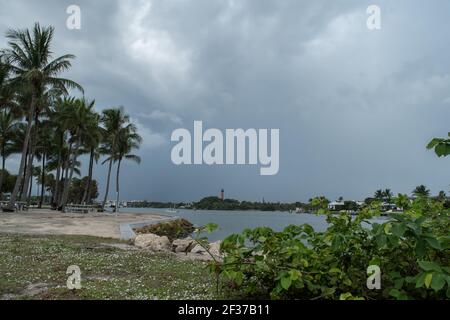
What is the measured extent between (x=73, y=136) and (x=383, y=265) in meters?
43.7

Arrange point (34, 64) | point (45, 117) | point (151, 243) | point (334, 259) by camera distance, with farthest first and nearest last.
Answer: point (45, 117)
point (34, 64)
point (151, 243)
point (334, 259)

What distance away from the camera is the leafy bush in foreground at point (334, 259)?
3.52 metres

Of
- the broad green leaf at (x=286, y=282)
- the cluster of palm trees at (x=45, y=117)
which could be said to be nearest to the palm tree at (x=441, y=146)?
the broad green leaf at (x=286, y=282)

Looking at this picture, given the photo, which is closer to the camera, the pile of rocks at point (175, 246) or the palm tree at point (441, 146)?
the palm tree at point (441, 146)

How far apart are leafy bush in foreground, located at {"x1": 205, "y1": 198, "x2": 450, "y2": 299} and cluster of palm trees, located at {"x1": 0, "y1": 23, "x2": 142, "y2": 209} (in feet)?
96.3

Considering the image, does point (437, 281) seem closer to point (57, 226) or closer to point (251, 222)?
point (57, 226)

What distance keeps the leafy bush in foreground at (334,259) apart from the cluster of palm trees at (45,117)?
96.3 ft

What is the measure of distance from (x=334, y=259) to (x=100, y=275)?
4024 mm

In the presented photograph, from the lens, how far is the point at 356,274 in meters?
3.87

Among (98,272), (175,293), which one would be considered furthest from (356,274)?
(98,272)

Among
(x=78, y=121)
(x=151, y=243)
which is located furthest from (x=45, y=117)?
(x=151, y=243)

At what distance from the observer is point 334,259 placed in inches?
157

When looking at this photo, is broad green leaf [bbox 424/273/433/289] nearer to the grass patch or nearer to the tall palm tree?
the grass patch

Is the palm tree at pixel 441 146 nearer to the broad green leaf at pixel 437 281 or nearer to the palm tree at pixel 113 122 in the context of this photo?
the broad green leaf at pixel 437 281
